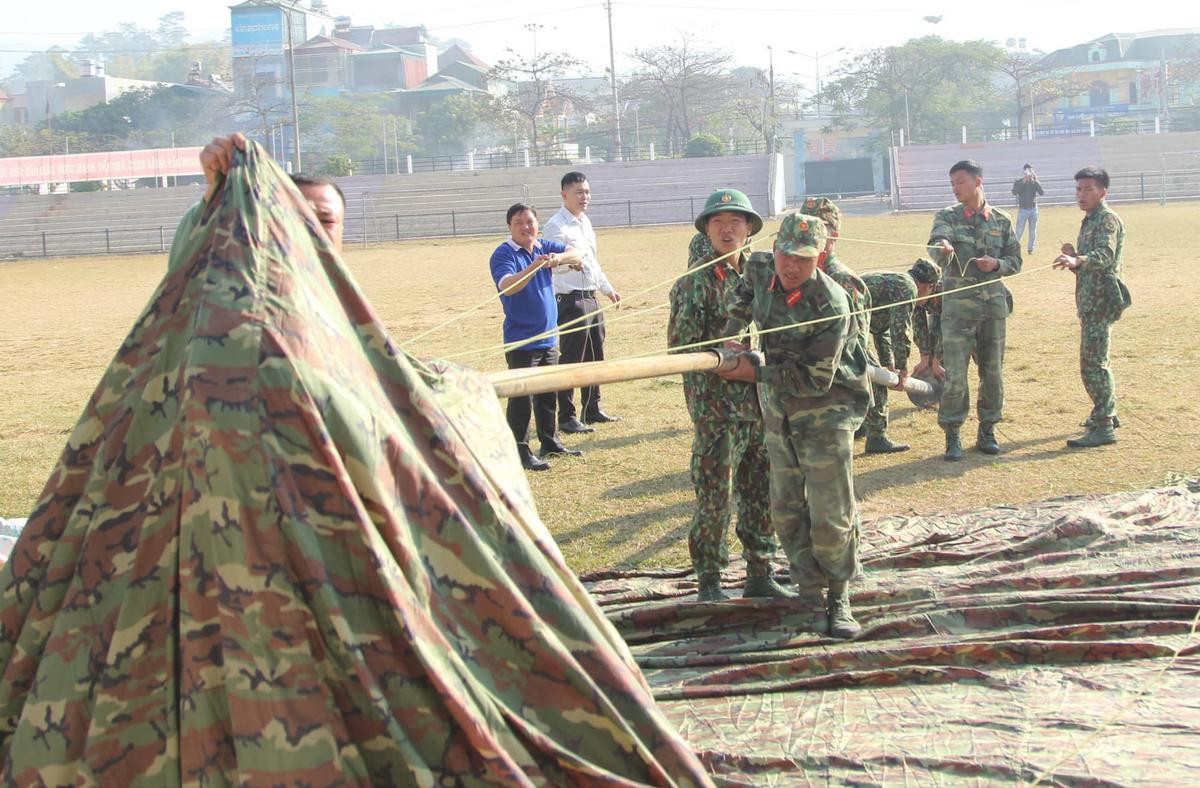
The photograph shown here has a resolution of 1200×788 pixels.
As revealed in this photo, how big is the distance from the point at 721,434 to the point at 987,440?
13.1 feet

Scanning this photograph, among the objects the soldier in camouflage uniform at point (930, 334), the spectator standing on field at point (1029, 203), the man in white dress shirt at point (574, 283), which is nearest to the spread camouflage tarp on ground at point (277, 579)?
the man in white dress shirt at point (574, 283)

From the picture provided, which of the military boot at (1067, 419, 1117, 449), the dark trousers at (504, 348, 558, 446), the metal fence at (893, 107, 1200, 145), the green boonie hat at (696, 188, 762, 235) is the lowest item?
the military boot at (1067, 419, 1117, 449)

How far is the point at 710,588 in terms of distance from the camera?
248 inches

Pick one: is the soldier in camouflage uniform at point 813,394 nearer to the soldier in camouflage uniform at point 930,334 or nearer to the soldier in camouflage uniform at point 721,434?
the soldier in camouflage uniform at point 721,434

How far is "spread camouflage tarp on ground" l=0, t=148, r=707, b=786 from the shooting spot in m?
3.08

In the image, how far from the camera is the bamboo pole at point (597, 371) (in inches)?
175

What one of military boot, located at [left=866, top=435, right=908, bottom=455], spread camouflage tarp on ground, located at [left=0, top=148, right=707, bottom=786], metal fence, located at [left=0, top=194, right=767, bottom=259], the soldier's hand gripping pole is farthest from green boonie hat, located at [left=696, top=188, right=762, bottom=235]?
metal fence, located at [left=0, top=194, right=767, bottom=259]

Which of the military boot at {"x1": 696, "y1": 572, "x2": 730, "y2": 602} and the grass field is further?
the grass field

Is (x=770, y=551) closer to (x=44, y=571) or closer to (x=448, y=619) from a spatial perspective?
(x=448, y=619)

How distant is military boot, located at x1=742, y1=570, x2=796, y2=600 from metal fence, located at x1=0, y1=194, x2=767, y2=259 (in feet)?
116

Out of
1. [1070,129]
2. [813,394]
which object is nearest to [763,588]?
[813,394]

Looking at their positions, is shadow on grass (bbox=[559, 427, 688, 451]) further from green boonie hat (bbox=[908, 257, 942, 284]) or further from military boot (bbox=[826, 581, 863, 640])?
military boot (bbox=[826, 581, 863, 640])

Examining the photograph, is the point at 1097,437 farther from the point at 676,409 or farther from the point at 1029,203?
the point at 1029,203

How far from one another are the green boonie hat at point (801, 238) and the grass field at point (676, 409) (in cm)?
208
